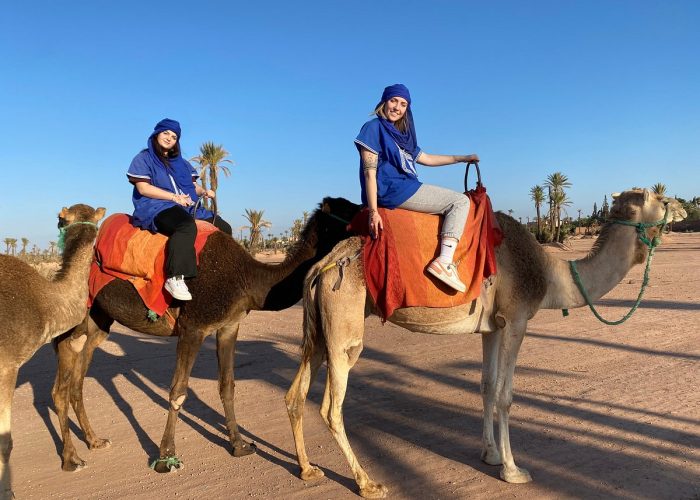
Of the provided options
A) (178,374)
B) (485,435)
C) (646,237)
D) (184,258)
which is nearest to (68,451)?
(178,374)

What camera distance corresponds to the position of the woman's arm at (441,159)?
5.18 meters

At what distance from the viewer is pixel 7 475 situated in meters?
3.89

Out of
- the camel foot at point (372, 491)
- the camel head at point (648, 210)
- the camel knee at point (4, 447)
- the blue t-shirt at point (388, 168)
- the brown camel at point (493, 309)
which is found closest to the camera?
the camel knee at point (4, 447)

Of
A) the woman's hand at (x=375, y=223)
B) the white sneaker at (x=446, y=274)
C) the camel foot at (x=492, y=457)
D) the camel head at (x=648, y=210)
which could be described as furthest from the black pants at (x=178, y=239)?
the camel head at (x=648, y=210)

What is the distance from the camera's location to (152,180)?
5.48 metres

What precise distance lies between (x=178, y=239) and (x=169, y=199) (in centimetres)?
52

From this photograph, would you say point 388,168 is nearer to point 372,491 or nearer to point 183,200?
point 183,200

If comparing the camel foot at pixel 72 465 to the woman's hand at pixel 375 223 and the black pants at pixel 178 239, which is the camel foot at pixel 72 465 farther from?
the woman's hand at pixel 375 223

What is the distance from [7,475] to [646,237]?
18.4 ft

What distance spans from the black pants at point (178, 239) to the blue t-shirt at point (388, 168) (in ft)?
5.89

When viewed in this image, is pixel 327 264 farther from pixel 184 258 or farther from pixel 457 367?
pixel 457 367

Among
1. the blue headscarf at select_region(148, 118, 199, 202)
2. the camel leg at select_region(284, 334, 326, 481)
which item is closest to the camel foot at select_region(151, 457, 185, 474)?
the camel leg at select_region(284, 334, 326, 481)

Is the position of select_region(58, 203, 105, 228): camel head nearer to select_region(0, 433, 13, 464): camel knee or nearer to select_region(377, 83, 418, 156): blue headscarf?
select_region(0, 433, 13, 464): camel knee

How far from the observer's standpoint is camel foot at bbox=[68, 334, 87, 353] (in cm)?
566
